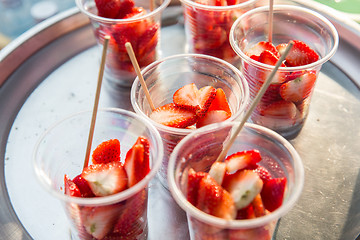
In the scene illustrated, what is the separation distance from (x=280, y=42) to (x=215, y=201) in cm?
80

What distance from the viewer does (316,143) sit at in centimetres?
125

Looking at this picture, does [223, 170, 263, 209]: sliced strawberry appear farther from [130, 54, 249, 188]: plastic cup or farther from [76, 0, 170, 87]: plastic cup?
[76, 0, 170, 87]: plastic cup

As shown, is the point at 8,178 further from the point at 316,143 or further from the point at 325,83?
the point at 325,83

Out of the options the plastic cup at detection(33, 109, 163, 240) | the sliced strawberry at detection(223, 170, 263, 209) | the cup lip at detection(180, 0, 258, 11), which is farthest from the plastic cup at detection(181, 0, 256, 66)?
the sliced strawberry at detection(223, 170, 263, 209)

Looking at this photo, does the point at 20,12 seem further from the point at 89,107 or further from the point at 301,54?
the point at 301,54

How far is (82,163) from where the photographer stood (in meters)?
1.07

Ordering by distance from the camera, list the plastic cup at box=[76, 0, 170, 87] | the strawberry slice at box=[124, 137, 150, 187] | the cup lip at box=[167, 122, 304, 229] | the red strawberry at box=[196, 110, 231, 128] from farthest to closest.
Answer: the plastic cup at box=[76, 0, 170, 87]
the red strawberry at box=[196, 110, 231, 128]
the strawberry slice at box=[124, 137, 150, 187]
the cup lip at box=[167, 122, 304, 229]

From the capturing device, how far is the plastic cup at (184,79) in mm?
1124

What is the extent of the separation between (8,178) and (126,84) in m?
0.48

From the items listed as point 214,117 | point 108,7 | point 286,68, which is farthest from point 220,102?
point 108,7

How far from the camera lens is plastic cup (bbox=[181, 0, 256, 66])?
1.36m

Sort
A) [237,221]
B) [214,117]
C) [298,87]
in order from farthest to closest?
1. [298,87]
2. [214,117]
3. [237,221]

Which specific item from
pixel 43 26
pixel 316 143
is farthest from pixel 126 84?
pixel 316 143

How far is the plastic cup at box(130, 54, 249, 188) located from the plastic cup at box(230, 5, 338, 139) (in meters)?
0.07
